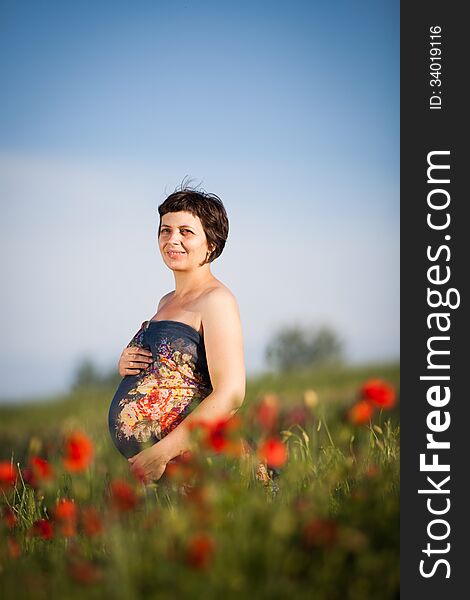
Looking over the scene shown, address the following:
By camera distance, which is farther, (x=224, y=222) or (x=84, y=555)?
(x=224, y=222)

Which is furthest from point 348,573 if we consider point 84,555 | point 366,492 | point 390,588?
point 84,555

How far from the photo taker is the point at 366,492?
2.08 meters

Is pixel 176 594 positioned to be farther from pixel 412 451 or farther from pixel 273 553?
pixel 412 451

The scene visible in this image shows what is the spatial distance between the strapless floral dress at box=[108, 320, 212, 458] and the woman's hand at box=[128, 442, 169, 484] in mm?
71

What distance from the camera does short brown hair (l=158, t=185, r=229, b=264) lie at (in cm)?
264

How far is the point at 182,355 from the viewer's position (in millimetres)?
2545

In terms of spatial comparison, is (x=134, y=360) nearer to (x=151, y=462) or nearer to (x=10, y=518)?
(x=151, y=462)

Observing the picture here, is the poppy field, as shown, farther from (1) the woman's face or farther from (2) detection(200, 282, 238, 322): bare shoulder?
(1) the woman's face

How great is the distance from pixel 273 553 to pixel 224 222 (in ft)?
4.22

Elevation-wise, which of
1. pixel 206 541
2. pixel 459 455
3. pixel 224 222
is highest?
pixel 224 222

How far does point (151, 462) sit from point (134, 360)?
1.12ft

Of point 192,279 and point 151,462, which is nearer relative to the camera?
point 151,462

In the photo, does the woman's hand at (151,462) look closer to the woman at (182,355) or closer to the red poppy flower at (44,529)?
the woman at (182,355)

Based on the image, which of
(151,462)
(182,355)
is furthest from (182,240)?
(151,462)
